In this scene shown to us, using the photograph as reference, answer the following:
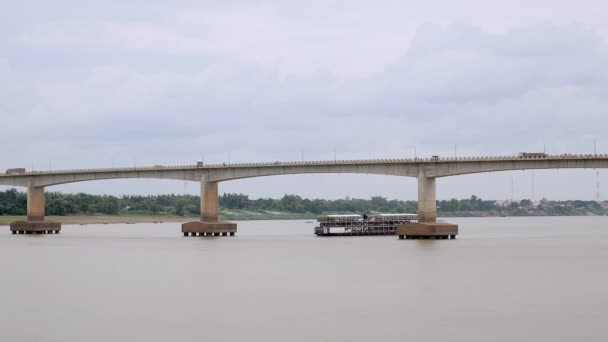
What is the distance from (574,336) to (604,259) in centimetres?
3554

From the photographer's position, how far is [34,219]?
122m

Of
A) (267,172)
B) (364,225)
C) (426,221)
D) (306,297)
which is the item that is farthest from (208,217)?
(306,297)

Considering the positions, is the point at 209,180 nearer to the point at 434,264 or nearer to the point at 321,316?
the point at 434,264

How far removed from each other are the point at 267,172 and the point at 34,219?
36.7 metres

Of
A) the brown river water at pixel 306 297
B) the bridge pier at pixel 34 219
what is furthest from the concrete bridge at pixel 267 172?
the brown river water at pixel 306 297

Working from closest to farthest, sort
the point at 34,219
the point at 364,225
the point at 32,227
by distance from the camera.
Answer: the point at 364,225 < the point at 32,227 < the point at 34,219

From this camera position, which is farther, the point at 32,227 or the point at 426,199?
the point at 32,227

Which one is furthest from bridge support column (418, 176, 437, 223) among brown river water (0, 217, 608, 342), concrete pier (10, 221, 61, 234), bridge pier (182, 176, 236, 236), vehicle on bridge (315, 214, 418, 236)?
concrete pier (10, 221, 61, 234)

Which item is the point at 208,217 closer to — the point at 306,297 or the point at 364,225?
the point at 364,225

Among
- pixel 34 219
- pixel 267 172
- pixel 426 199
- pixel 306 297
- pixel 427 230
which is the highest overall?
pixel 267 172

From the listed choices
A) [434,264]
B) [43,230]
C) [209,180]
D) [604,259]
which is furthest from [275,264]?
[43,230]

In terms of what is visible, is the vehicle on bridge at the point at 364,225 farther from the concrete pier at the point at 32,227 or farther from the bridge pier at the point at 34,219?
the bridge pier at the point at 34,219

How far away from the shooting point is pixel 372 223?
370 ft

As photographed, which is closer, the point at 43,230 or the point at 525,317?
the point at 525,317
